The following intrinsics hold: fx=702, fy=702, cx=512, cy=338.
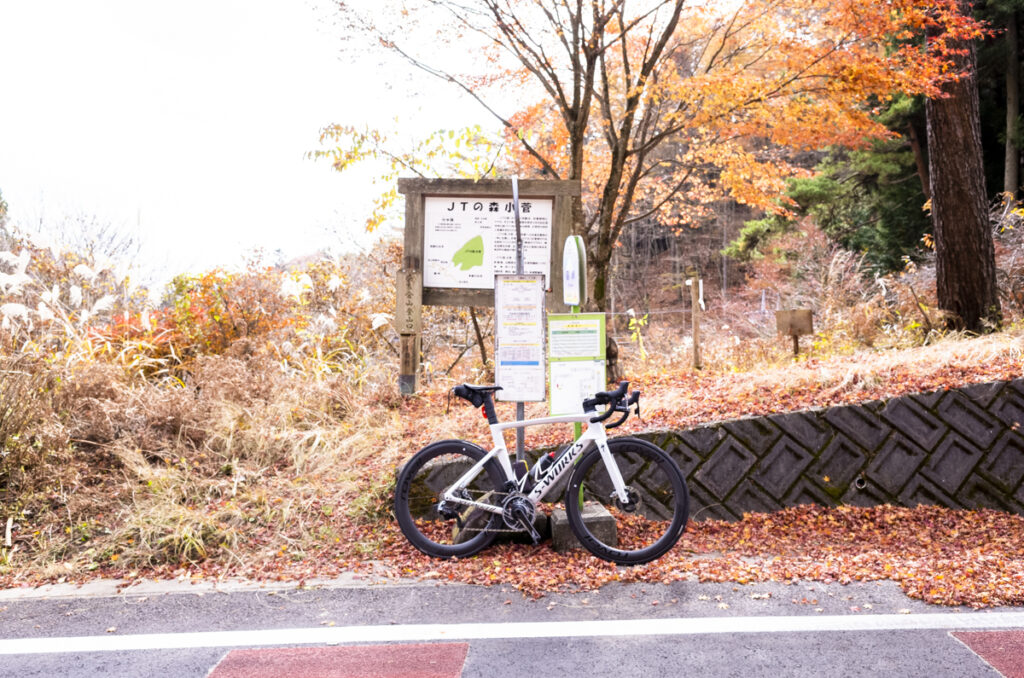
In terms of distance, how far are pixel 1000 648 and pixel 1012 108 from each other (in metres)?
16.4

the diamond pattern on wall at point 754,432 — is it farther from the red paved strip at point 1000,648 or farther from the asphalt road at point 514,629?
the red paved strip at point 1000,648

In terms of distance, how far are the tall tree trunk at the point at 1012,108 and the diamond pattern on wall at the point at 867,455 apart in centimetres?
1236

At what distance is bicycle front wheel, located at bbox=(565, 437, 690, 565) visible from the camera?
4078 millimetres

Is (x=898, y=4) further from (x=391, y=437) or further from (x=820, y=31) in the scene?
(x=391, y=437)

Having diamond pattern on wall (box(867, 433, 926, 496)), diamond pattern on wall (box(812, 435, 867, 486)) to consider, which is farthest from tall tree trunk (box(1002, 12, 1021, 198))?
diamond pattern on wall (box(812, 435, 867, 486))

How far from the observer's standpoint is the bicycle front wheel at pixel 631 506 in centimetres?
408

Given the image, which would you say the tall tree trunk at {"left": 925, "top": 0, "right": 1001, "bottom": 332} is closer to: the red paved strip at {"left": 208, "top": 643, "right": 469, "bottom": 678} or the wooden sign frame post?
the wooden sign frame post

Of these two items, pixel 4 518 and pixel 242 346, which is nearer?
pixel 4 518

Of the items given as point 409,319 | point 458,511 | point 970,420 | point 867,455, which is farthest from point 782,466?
point 409,319

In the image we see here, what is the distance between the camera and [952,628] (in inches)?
131

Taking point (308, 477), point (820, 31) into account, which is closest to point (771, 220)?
point (820, 31)

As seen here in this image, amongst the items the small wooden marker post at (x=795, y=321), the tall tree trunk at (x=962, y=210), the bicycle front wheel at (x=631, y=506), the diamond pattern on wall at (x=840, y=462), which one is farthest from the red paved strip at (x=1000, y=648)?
the tall tree trunk at (x=962, y=210)

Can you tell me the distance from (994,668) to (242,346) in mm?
7462

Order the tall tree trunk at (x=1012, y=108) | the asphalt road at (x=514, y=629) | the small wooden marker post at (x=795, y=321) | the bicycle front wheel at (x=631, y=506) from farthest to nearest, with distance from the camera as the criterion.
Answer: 1. the tall tree trunk at (x=1012, y=108)
2. the small wooden marker post at (x=795, y=321)
3. the bicycle front wheel at (x=631, y=506)
4. the asphalt road at (x=514, y=629)
